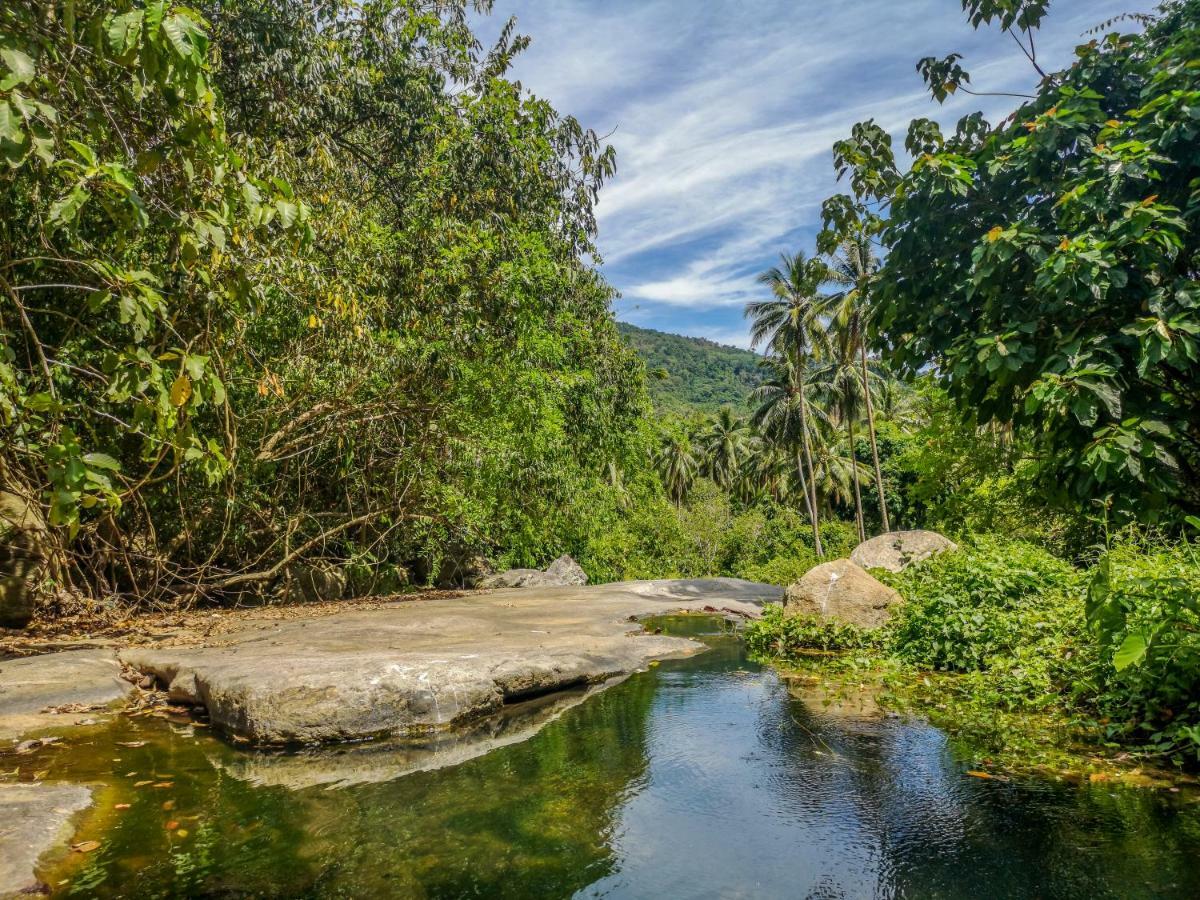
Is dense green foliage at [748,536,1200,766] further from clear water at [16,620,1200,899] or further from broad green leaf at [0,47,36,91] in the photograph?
broad green leaf at [0,47,36,91]

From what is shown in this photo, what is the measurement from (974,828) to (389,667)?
14.4ft

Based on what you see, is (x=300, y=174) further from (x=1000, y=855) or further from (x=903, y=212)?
(x=1000, y=855)

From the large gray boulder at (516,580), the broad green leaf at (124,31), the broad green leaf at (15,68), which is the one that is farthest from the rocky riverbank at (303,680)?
the large gray boulder at (516,580)

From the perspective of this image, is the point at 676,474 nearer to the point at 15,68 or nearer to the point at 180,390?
the point at 180,390

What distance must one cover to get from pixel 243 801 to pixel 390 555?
10.8m

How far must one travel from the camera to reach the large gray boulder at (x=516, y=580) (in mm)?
17781

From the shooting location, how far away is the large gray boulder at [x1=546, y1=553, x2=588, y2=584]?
763 inches

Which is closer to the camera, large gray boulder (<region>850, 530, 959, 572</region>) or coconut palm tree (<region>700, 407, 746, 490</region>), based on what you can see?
large gray boulder (<region>850, 530, 959, 572</region>)

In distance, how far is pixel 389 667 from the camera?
20.4ft

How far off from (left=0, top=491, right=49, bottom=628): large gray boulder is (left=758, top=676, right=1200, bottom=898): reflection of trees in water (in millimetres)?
8785

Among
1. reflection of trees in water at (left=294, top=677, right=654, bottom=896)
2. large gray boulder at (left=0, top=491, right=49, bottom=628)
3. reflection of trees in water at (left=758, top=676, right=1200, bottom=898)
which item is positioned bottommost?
reflection of trees in water at (left=758, top=676, right=1200, bottom=898)

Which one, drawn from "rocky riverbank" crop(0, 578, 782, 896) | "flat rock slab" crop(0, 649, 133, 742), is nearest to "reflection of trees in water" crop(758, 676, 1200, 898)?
"rocky riverbank" crop(0, 578, 782, 896)

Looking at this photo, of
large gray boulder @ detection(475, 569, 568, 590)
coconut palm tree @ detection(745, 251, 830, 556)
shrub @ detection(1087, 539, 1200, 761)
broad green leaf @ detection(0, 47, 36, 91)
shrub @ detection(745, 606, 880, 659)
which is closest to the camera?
broad green leaf @ detection(0, 47, 36, 91)

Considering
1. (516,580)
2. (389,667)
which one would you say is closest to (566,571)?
(516,580)
